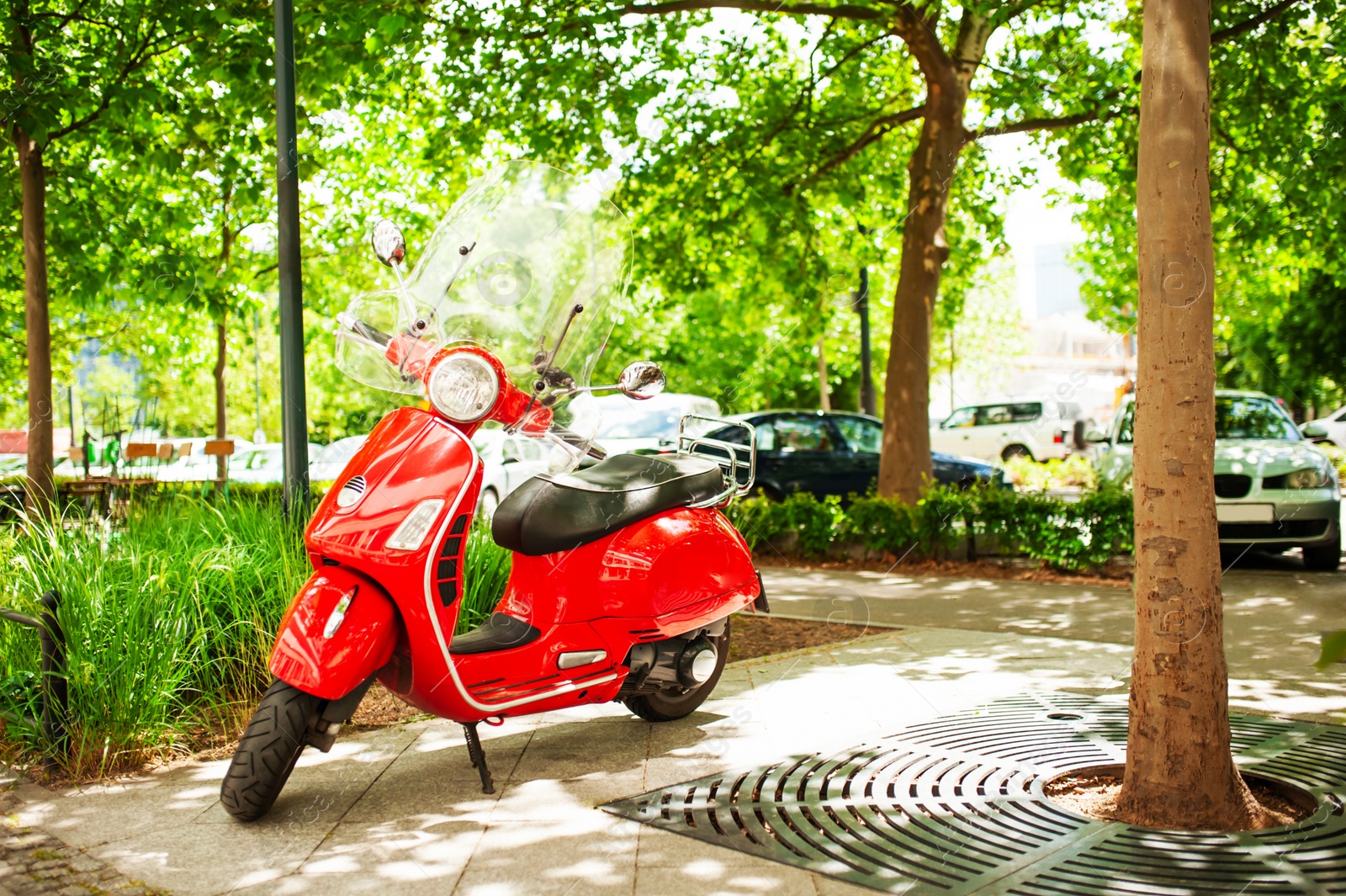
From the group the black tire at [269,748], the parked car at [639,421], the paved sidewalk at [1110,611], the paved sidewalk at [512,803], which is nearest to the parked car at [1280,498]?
the paved sidewalk at [1110,611]

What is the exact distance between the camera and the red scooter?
12.4 ft

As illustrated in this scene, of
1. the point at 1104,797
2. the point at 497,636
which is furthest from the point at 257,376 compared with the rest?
the point at 1104,797

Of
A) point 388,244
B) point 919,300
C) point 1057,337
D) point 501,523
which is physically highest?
point 1057,337

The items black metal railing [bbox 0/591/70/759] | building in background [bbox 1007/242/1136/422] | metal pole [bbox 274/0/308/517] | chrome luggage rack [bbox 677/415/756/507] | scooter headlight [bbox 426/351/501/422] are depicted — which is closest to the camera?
scooter headlight [bbox 426/351/501/422]

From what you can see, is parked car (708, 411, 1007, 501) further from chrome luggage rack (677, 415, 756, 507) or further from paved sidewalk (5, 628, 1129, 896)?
chrome luggage rack (677, 415, 756, 507)

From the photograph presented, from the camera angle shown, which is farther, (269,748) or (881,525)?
(881,525)

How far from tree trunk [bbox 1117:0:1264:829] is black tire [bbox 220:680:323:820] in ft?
8.63

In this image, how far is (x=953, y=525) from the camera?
1031 cm

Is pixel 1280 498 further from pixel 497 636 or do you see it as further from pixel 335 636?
pixel 335 636

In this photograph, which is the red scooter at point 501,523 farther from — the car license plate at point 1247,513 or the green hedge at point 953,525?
the car license plate at point 1247,513

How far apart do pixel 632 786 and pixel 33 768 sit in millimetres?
2327

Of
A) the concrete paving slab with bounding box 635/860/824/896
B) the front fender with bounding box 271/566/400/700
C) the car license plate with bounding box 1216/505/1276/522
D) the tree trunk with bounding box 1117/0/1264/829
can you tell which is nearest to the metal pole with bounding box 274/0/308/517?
the front fender with bounding box 271/566/400/700

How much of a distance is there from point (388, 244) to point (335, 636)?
135 cm

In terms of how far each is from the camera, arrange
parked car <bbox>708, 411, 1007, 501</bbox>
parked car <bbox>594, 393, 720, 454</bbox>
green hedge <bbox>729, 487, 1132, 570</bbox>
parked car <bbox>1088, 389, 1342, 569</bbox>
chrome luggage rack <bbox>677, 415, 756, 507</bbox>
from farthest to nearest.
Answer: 1. parked car <bbox>594, 393, 720, 454</bbox>
2. parked car <bbox>708, 411, 1007, 501</bbox>
3. green hedge <bbox>729, 487, 1132, 570</bbox>
4. parked car <bbox>1088, 389, 1342, 569</bbox>
5. chrome luggage rack <bbox>677, 415, 756, 507</bbox>
